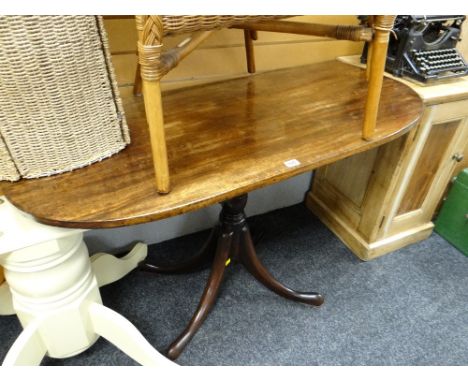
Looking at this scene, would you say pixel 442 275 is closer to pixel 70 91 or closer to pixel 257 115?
pixel 257 115

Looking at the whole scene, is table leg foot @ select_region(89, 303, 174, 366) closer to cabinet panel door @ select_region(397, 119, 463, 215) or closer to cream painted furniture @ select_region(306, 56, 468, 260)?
cream painted furniture @ select_region(306, 56, 468, 260)

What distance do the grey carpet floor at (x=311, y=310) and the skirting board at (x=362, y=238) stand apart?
35 millimetres

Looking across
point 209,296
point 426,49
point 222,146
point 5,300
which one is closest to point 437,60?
point 426,49

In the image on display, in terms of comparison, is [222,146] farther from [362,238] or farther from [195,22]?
[362,238]

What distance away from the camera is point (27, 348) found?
822 millimetres

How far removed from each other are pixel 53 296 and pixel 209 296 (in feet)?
1.64

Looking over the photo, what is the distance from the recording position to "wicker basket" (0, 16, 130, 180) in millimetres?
551

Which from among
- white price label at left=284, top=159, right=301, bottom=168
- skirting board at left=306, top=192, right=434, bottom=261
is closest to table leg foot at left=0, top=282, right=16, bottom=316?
white price label at left=284, top=159, right=301, bottom=168

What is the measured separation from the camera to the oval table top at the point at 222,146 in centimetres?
65

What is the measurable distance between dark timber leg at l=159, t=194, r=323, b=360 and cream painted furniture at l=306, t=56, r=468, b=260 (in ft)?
1.39

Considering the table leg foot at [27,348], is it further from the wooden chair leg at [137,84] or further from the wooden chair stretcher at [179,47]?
the wooden chair leg at [137,84]

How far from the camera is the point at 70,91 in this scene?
2.05 ft

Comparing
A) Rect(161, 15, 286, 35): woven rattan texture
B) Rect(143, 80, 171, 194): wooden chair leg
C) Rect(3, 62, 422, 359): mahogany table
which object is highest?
Rect(161, 15, 286, 35): woven rattan texture
